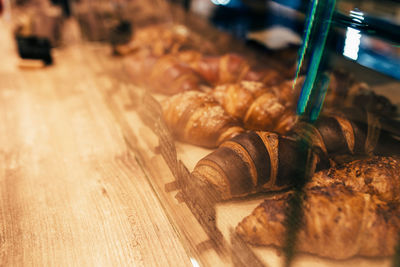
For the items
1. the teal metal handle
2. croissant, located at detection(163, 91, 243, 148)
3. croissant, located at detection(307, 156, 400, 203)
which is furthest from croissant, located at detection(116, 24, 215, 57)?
croissant, located at detection(307, 156, 400, 203)

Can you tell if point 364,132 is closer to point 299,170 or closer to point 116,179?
point 299,170

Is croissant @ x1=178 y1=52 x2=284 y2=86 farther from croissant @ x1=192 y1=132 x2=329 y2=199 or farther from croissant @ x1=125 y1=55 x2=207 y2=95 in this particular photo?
croissant @ x1=192 y1=132 x2=329 y2=199

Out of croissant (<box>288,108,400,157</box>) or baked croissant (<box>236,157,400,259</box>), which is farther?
croissant (<box>288,108,400,157</box>)

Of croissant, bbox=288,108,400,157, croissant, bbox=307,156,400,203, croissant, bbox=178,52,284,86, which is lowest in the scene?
croissant, bbox=307,156,400,203

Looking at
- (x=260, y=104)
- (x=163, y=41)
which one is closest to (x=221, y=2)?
(x=163, y=41)

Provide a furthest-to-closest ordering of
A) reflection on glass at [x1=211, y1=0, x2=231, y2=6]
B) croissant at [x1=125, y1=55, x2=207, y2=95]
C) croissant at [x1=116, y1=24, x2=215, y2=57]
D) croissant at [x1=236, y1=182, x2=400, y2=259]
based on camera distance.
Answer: reflection on glass at [x1=211, y1=0, x2=231, y2=6] < croissant at [x1=116, y1=24, x2=215, y2=57] < croissant at [x1=125, y1=55, x2=207, y2=95] < croissant at [x1=236, y1=182, x2=400, y2=259]

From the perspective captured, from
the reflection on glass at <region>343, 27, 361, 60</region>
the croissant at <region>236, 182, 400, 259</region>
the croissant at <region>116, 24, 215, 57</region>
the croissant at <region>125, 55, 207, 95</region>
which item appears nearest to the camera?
the croissant at <region>236, 182, 400, 259</region>

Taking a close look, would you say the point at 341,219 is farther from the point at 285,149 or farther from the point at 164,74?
the point at 164,74

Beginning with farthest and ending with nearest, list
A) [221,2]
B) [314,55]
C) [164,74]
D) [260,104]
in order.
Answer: [221,2] → [164,74] → [260,104] → [314,55]

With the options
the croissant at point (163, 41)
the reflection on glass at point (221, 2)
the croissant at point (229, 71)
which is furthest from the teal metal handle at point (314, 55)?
the reflection on glass at point (221, 2)
